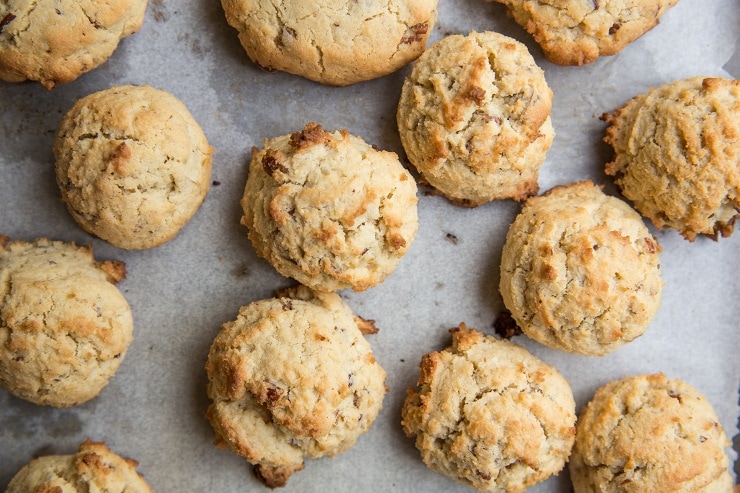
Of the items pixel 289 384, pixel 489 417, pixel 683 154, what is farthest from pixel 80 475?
pixel 683 154

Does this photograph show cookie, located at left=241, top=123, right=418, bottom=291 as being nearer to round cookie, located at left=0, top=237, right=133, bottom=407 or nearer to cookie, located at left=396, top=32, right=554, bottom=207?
cookie, located at left=396, top=32, right=554, bottom=207

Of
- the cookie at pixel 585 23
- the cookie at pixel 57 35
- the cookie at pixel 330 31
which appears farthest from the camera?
the cookie at pixel 585 23

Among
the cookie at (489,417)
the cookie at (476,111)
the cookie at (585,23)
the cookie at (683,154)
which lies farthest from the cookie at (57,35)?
the cookie at (683,154)

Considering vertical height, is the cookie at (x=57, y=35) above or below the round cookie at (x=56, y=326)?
above

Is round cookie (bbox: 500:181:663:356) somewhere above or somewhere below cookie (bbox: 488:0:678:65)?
below

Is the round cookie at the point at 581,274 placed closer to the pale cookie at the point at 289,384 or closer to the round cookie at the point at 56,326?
the pale cookie at the point at 289,384

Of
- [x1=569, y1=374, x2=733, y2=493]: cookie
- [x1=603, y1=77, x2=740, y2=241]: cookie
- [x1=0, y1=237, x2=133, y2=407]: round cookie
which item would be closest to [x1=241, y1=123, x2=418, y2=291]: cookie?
[x1=0, y1=237, x2=133, y2=407]: round cookie
